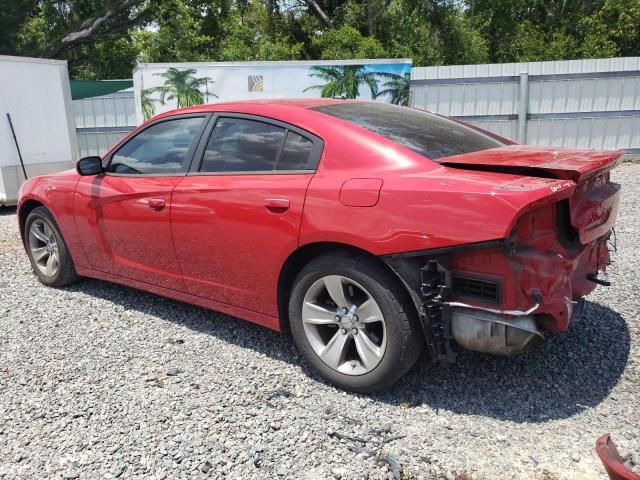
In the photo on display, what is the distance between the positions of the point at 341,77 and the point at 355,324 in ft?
29.3

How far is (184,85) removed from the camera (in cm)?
1145

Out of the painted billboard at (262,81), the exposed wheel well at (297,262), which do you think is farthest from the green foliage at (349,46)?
the exposed wheel well at (297,262)

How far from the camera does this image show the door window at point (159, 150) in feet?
13.0

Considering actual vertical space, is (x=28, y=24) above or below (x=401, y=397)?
above

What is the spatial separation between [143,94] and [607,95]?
367 inches

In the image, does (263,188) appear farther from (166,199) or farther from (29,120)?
(29,120)

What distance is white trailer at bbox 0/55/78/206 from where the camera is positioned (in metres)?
9.01

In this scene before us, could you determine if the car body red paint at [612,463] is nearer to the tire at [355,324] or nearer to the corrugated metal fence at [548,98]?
the tire at [355,324]

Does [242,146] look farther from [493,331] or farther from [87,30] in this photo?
[87,30]

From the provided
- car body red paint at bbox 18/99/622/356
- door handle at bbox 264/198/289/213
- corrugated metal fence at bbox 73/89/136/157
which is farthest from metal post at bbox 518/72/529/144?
door handle at bbox 264/198/289/213

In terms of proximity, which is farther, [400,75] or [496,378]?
[400,75]

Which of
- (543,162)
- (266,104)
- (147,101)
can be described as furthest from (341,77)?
(543,162)

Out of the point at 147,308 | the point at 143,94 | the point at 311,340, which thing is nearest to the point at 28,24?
the point at 143,94

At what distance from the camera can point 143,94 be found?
11484mm
